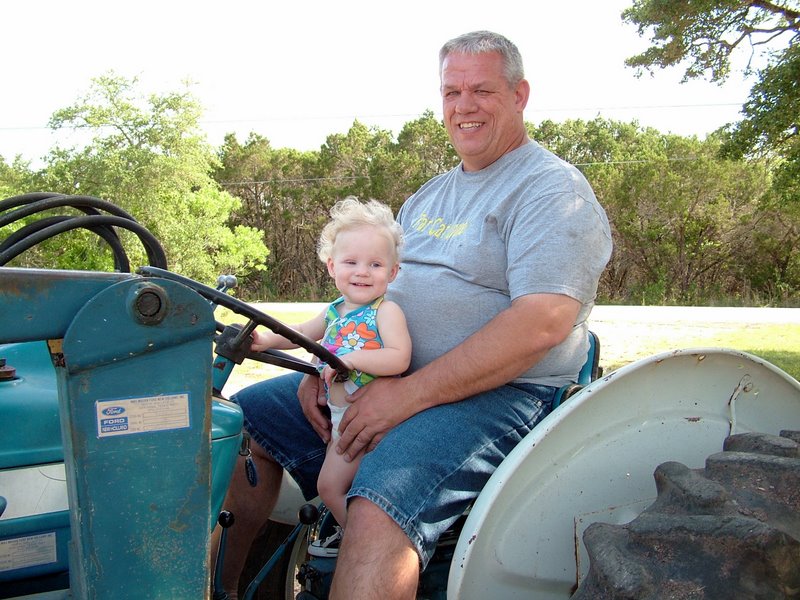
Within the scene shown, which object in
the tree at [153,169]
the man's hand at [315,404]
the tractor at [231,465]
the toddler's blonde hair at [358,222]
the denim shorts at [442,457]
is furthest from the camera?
the tree at [153,169]

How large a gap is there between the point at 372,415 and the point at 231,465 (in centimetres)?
36

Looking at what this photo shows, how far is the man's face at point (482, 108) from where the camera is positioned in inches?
90.9

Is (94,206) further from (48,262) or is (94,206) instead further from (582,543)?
(48,262)

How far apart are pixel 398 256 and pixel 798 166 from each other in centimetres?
799

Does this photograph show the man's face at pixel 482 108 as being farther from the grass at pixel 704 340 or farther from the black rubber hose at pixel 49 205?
the grass at pixel 704 340

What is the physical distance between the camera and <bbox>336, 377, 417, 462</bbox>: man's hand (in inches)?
73.9

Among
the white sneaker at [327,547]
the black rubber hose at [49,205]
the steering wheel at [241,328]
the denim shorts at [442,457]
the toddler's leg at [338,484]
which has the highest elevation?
the black rubber hose at [49,205]

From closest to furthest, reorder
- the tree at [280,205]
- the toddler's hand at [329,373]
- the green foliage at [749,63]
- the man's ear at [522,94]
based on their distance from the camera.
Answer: the toddler's hand at [329,373] → the man's ear at [522,94] → the green foliage at [749,63] → the tree at [280,205]

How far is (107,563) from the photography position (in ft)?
4.32

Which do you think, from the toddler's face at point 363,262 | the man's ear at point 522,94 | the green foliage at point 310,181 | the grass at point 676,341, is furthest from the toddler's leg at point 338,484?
the green foliage at point 310,181

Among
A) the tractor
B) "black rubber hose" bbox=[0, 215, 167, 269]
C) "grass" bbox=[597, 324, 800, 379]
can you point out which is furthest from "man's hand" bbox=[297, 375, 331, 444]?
"grass" bbox=[597, 324, 800, 379]

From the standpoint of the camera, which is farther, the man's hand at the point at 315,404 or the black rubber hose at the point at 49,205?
the man's hand at the point at 315,404

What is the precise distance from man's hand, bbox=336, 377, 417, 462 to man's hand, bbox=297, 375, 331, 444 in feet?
0.65

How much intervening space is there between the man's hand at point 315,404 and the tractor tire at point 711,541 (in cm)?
86
